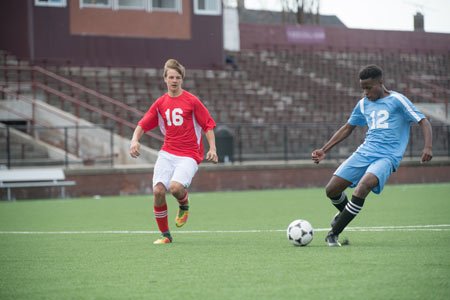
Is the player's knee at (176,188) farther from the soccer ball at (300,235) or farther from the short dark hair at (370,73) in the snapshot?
the short dark hair at (370,73)

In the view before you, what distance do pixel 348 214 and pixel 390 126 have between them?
1138mm

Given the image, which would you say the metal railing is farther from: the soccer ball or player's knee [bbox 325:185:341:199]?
the soccer ball

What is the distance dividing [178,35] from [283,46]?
8.72m

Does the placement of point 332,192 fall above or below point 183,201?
above

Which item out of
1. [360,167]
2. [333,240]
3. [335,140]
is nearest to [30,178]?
[335,140]

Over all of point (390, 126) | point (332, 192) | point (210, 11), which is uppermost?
point (210, 11)

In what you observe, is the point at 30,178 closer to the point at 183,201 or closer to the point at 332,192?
the point at 183,201

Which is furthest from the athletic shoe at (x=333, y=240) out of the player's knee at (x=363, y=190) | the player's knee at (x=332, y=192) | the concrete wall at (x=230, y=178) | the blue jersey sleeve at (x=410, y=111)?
the concrete wall at (x=230, y=178)

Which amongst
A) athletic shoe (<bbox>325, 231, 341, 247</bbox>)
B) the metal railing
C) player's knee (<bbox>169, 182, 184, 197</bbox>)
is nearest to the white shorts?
player's knee (<bbox>169, 182, 184, 197</bbox>)

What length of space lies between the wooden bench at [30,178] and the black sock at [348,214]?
14.3 meters

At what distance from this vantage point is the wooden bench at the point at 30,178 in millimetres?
21969

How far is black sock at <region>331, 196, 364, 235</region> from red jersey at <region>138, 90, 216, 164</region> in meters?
2.27

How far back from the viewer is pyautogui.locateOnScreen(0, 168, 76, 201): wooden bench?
22.0m

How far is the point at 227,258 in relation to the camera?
8109 mm
